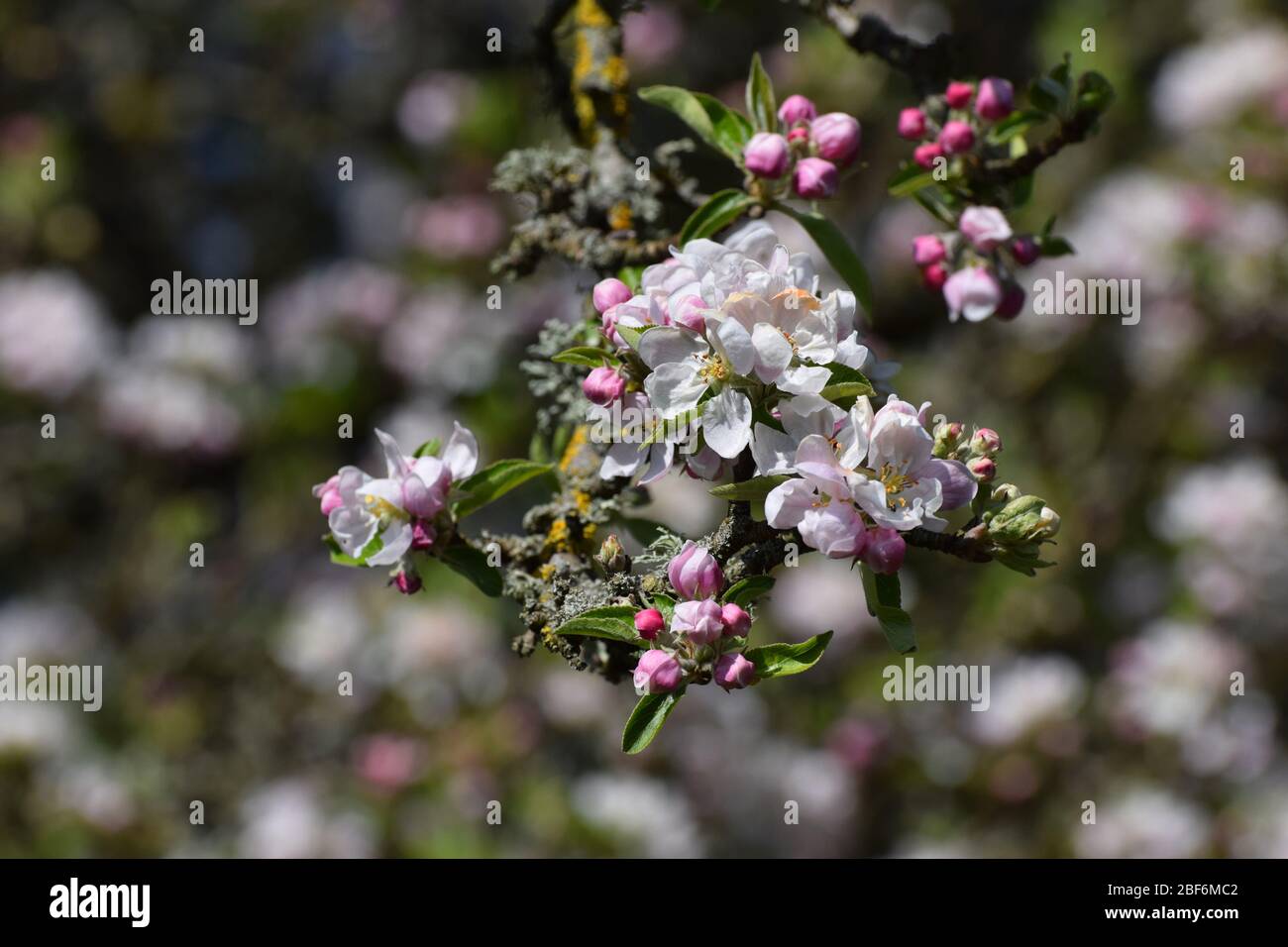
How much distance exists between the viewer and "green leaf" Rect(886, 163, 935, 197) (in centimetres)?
121

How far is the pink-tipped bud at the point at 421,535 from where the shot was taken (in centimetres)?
112

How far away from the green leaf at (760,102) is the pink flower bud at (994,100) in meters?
0.22

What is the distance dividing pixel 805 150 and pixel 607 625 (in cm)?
51

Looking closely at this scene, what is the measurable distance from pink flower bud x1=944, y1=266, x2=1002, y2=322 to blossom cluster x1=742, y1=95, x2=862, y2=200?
166 mm

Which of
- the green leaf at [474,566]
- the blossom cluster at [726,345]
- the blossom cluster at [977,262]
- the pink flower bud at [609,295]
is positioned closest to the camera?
the blossom cluster at [726,345]

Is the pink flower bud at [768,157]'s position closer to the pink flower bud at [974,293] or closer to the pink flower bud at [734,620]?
the pink flower bud at [974,293]

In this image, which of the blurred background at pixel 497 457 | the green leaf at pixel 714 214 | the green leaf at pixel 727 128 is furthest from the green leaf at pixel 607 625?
the blurred background at pixel 497 457

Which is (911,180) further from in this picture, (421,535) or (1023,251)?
(421,535)

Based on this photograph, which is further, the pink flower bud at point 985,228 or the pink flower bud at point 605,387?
the pink flower bud at point 985,228

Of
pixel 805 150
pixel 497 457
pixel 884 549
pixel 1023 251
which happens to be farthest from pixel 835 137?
pixel 497 457

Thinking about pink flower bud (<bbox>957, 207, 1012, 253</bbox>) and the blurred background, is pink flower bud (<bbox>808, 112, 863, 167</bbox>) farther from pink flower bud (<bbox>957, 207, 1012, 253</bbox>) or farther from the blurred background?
the blurred background

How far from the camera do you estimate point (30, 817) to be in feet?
9.14

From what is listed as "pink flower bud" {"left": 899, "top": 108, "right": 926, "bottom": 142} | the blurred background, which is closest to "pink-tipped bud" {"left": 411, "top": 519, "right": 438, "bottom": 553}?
"pink flower bud" {"left": 899, "top": 108, "right": 926, "bottom": 142}
